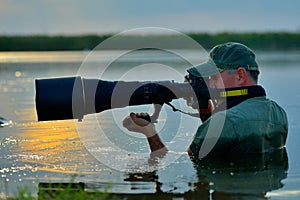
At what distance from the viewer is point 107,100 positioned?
6840 mm

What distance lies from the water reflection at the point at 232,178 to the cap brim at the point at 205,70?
90 centimetres

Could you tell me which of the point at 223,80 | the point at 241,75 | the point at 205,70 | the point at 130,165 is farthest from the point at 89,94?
the point at 241,75

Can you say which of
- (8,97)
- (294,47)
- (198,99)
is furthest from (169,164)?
(294,47)

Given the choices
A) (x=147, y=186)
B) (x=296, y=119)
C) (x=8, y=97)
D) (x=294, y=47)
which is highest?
(x=294, y=47)

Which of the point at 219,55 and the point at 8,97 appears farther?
the point at 8,97

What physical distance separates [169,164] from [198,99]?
79 centimetres

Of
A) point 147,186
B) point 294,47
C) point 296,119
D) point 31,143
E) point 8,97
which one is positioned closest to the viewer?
point 147,186

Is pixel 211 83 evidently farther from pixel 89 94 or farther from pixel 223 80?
pixel 89 94

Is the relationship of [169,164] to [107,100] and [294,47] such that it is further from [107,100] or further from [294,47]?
[294,47]

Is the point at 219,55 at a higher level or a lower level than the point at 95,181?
higher

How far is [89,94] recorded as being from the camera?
268 inches

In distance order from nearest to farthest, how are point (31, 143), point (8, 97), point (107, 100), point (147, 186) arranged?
point (147, 186)
point (107, 100)
point (31, 143)
point (8, 97)

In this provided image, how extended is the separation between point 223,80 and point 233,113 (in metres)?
0.38

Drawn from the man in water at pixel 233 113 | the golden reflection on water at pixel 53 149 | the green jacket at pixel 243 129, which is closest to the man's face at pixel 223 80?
the man in water at pixel 233 113
